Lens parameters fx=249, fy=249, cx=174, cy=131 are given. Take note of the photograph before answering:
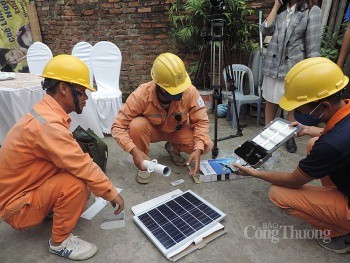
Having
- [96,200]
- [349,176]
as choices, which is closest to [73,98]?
[96,200]

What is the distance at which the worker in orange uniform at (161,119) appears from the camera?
2.33 metres

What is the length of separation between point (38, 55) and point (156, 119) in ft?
10.0

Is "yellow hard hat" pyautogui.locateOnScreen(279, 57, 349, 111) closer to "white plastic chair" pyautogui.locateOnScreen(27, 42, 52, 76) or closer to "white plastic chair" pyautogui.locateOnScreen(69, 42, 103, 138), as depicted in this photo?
"white plastic chair" pyautogui.locateOnScreen(69, 42, 103, 138)

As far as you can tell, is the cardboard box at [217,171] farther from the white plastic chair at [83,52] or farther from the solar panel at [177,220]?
the white plastic chair at [83,52]

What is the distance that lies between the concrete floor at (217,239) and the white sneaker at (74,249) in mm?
51

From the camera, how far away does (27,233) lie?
6.64ft

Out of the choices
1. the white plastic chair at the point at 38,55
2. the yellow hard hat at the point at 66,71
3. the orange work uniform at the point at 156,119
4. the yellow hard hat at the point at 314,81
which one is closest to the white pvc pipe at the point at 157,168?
the orange work uniform at the point at 156,119

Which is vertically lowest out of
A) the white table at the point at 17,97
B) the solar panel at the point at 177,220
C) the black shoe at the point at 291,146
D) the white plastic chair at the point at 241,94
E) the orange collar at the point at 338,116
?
the black shoe at the point at 291,146

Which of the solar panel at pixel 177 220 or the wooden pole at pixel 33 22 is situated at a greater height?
the wooden pole at pixel 33 22

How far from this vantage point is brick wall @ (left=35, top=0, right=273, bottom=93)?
506 cm

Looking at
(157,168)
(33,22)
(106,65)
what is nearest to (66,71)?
(157,168)

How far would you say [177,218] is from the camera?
2006mm

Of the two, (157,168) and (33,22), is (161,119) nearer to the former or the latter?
(157,168)

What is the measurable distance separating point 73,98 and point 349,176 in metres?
1.92
